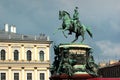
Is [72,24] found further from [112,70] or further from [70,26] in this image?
[112,70]

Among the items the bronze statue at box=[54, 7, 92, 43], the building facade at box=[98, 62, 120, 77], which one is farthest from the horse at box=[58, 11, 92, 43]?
the building facade at box=[98, 62, 120, 77]

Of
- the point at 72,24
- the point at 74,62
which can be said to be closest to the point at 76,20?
the point at 72,24

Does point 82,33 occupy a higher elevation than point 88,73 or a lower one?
higher

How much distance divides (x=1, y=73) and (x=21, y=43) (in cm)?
689

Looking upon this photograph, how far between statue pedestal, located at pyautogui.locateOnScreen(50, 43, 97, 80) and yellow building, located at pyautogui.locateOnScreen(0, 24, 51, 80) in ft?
152

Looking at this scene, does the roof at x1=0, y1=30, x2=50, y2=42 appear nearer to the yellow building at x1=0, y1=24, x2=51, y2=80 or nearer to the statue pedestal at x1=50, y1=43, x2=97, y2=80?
the yellow building at x1=0, y1=24, x2=51, y2=80

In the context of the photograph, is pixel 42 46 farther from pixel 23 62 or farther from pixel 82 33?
pixel 82 33

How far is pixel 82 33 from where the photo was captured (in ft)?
180

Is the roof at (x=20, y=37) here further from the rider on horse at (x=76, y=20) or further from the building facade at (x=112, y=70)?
the rider on horse at (x=76, y=20)

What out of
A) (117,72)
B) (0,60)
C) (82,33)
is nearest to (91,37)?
(82,33)

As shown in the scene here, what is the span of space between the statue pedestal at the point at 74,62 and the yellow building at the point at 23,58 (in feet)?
152

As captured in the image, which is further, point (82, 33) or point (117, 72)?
point (117, 72)

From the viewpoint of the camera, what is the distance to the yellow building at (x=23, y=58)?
100688mm

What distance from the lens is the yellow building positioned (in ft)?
330
